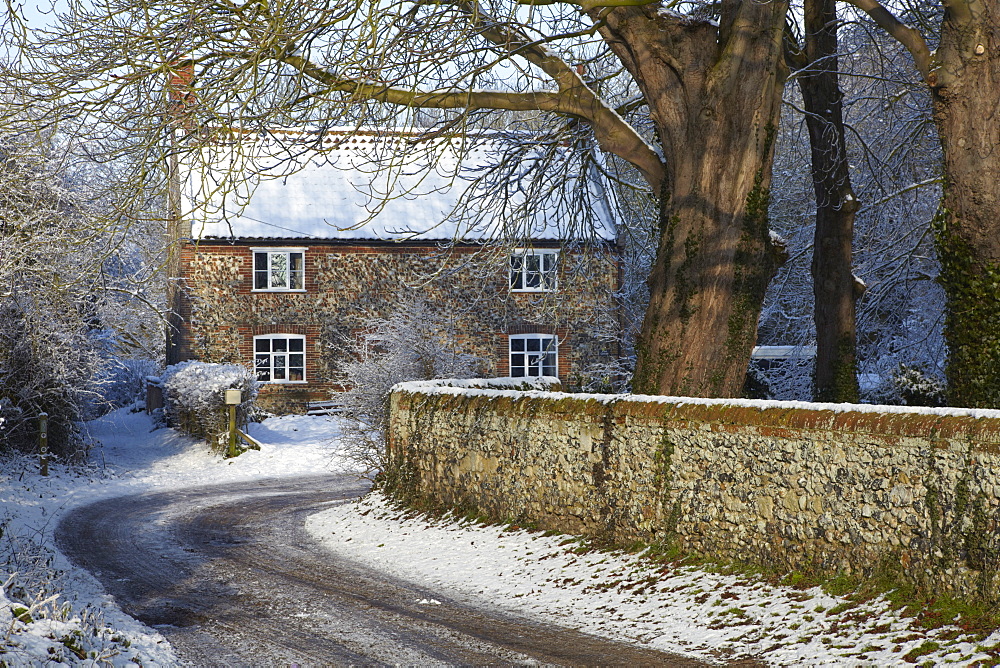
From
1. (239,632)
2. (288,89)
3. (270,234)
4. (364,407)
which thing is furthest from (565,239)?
(270,234)

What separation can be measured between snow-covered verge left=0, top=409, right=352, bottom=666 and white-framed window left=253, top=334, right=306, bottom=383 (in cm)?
242

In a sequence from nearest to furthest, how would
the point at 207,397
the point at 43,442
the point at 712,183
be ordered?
1. the point at 712,183
2. the point at 43,442
3. the point at 207,397

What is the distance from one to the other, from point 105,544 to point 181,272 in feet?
59.9

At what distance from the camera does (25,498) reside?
52.9 feet

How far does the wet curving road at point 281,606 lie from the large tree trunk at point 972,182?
4684mm

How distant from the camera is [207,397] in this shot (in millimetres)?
22453

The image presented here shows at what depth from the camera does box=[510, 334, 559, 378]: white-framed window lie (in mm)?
30047

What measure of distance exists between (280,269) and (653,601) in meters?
23.3

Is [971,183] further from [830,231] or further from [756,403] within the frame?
[830,231]

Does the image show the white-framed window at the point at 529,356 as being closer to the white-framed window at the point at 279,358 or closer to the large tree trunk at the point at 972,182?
the white-framed window at the point at 279,358

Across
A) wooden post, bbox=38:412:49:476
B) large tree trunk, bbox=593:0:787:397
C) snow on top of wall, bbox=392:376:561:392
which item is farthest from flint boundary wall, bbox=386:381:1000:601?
wooden post, bbox=38:412:49:476

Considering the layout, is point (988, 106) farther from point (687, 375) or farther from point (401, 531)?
point (401, 531)

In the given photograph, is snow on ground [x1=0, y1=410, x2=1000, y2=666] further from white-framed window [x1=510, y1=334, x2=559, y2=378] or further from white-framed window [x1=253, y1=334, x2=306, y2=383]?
white-framed window [x1=510, y1=334, x2=559, y2=378]

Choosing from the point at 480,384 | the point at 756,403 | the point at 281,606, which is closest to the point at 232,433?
the point at 480,384
